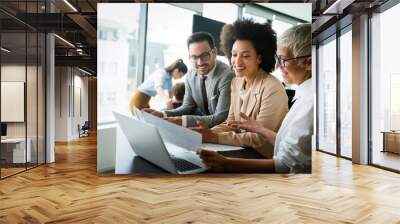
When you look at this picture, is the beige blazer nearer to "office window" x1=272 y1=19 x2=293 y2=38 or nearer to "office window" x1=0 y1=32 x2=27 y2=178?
"office window" x1=272 y1=19 x2=293 y2=38

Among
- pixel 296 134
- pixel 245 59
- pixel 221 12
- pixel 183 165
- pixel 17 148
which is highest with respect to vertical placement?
pixel 221 12

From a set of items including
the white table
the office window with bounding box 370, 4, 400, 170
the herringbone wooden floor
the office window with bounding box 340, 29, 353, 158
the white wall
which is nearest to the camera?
the herringbone wooden floor

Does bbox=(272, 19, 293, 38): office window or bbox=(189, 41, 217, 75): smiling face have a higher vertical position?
bbox=(272, 19, 293, 38): office window

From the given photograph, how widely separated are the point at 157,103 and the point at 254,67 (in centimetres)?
166

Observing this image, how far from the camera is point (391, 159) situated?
23.9 feet

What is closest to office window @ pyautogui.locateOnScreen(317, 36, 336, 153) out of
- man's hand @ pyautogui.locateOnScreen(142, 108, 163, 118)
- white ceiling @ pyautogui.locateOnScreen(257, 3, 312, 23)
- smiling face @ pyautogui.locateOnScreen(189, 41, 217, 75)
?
white ceiling @ pyautogui.locateOnScreen(257, 3, 312, 23)

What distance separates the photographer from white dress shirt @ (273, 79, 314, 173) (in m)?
6.33

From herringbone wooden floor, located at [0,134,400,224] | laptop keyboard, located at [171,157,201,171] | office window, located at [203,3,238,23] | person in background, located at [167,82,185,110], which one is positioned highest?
office window, located at [203,3,238,23]

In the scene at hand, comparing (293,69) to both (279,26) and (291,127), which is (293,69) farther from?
(291,127)

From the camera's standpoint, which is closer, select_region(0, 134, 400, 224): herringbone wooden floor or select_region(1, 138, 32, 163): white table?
select_region(0, 134, 400, 224): herringbone wooden floor

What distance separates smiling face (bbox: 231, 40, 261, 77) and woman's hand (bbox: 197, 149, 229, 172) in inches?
52.8

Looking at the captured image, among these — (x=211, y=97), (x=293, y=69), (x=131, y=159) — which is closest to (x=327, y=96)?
(x=293, y=69)

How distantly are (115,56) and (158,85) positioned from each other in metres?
0.82

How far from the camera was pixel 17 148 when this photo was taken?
6914 millimetres
